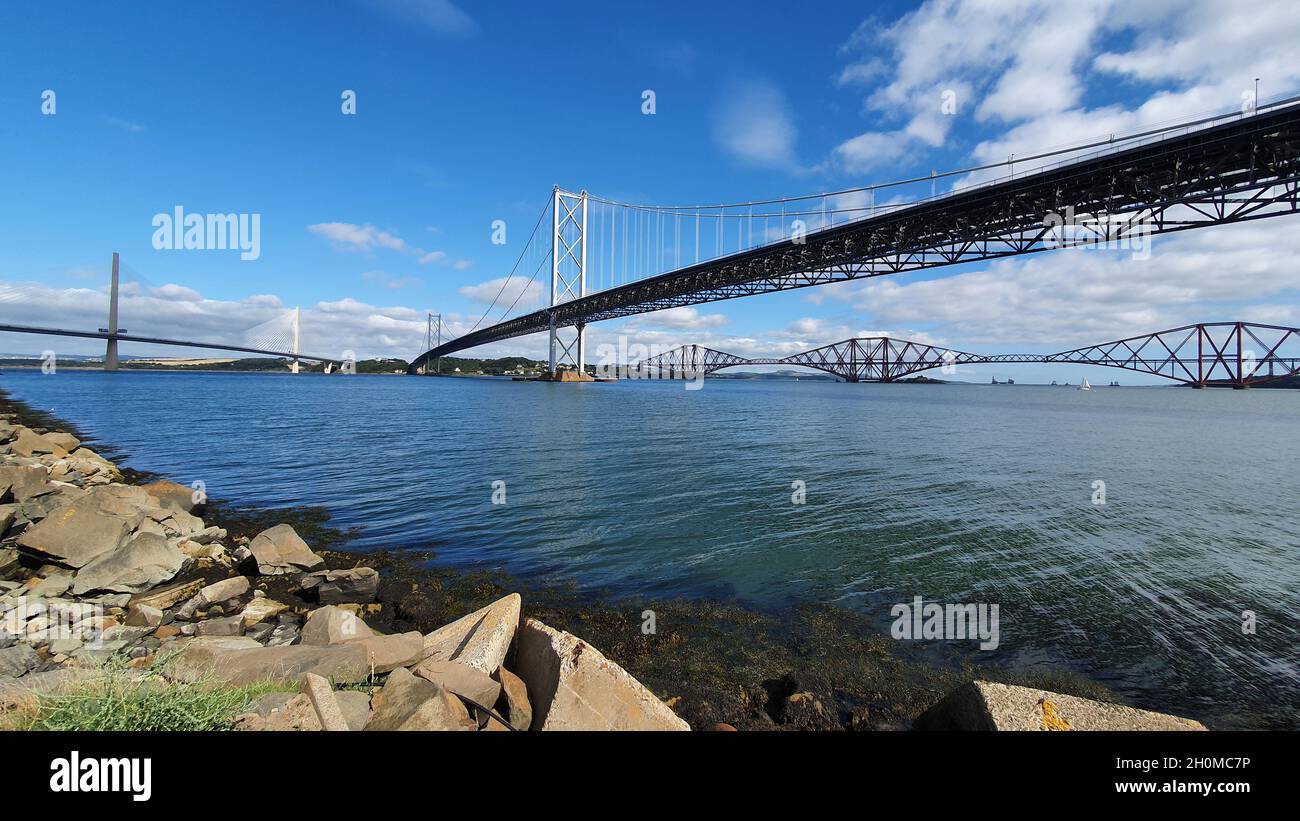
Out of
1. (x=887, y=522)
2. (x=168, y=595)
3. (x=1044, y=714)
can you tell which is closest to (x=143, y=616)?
(x=168, y=595)

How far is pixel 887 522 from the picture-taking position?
10.2 metres

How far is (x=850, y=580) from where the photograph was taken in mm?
7340

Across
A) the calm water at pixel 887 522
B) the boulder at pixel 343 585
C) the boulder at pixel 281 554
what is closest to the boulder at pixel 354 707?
the boulder at pixel 343 585

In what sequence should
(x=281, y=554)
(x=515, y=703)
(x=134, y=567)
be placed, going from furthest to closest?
(x=281, y=554), (x=134, y=567), (x=515, y=703)

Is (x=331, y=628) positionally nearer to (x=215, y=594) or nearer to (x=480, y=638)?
(x=480, y=638)

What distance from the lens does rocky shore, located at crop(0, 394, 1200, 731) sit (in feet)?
10.1

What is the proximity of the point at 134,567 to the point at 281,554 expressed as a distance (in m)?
1.53

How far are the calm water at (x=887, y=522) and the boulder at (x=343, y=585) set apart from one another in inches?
63.7

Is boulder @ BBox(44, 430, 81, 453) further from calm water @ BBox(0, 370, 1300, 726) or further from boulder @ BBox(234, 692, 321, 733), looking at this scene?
boulder @ BBox(234, 692, 321, 733)

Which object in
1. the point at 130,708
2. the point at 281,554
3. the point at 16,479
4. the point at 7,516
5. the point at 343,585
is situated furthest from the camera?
the point at 16,479

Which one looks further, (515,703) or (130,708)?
(515,703)

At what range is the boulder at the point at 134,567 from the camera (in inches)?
243
